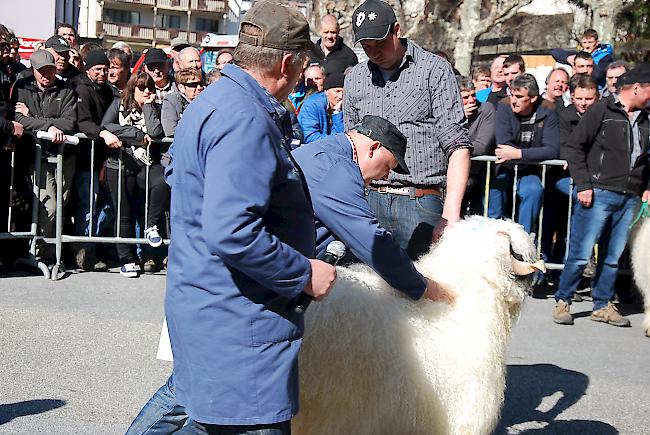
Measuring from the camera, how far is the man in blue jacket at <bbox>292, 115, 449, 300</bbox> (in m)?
3.26

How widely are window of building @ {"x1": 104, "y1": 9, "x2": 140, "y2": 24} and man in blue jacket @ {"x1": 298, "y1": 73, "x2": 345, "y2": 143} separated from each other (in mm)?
67105

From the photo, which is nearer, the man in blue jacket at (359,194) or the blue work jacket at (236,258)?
the blue work jacket at (236,258)

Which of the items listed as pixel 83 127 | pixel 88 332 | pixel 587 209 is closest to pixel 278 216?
pixel 88 332

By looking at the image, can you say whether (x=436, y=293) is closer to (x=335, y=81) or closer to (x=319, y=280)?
(x=319, y=280)

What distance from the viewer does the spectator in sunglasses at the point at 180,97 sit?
8.14 m

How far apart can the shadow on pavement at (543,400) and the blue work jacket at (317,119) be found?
313 centimetres

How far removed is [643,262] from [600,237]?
44 centimetres

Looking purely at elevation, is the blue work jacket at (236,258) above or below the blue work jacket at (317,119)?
below

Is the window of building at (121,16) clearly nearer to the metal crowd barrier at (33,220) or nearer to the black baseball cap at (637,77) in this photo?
the metal crowd barrier at (33,220)

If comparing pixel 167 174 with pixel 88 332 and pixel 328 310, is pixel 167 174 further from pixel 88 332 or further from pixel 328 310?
pixel 88 332

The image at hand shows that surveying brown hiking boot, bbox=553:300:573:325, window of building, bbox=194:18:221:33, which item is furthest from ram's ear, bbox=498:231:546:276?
window of building, bbox=194:18:221:33

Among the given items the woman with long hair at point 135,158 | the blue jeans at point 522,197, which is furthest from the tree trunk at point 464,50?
the woman with long hair at point 135,158

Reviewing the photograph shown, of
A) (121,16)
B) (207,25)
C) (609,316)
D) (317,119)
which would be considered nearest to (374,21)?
(317,119)

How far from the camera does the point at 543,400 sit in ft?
17.1
